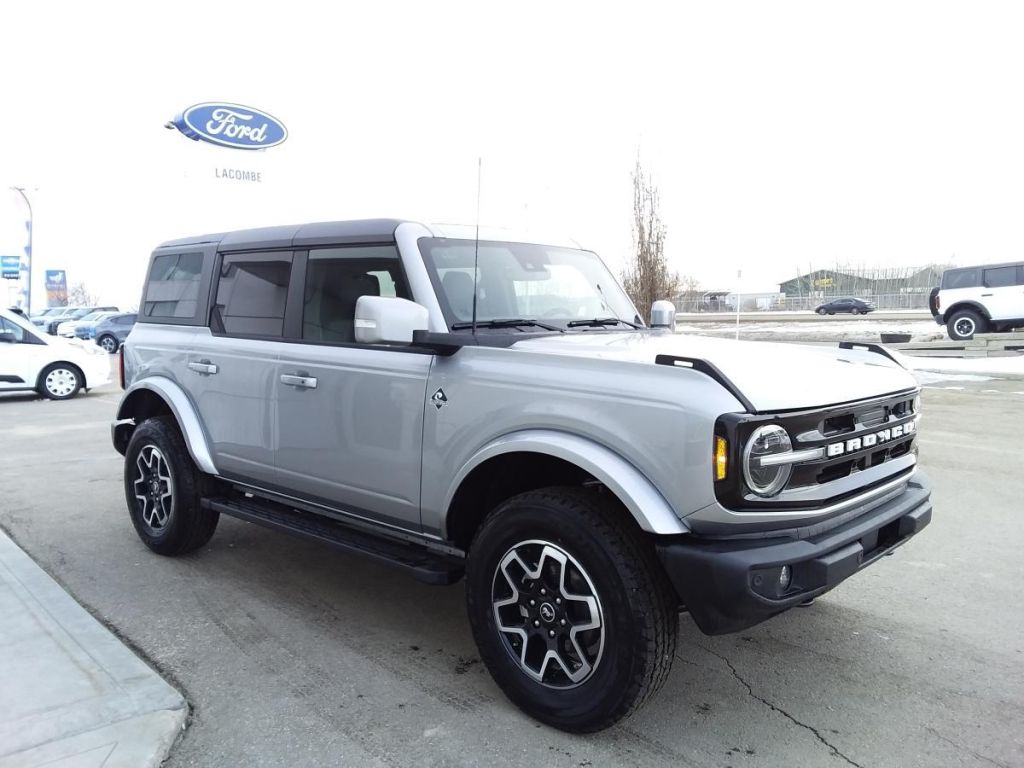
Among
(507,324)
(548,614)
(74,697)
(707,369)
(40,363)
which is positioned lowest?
(74,697)

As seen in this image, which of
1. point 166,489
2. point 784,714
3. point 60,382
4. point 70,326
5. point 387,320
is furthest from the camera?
point 70,326

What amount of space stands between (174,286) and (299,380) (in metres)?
1.73

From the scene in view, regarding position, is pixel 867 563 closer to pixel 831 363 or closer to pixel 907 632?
pixel 831 363

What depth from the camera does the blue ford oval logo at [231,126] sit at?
35.6ft

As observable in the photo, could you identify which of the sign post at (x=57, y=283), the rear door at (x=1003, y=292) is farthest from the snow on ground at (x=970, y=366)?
the sign post at (x=57, y=283)

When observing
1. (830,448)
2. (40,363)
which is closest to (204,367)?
(830,448)

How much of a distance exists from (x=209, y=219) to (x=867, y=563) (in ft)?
29.7

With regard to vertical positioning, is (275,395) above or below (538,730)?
above

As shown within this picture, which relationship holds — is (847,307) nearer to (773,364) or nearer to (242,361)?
(242,361)

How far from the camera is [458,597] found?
178 inches

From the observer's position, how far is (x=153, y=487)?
5156 mm

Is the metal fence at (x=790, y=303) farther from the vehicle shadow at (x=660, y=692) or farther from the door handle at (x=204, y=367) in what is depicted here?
the vehicle shadow at (x=660, y=692)

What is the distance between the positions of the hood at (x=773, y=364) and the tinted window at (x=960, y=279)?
2013 centimetres

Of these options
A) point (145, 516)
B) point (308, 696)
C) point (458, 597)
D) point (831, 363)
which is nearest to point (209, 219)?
point (145, 516)
